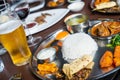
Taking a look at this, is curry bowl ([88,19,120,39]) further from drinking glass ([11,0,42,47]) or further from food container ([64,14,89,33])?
drinking glass ([11,0,42,47])

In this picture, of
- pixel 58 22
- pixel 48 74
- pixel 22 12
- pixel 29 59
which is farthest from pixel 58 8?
pixel 48 74

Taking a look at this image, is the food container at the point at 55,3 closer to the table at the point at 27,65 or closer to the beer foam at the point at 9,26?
the table at the point at 27,65

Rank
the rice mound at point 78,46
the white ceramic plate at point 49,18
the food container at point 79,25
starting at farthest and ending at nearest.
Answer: the white ceramic plate at point 49,18 < the food container at point 79,25 < the rice mound at point 78,46

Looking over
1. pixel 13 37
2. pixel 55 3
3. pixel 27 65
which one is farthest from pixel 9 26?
pixel 55 3

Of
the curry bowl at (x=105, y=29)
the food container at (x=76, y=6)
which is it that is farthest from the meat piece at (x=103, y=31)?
the food container at (x=76, y=6)

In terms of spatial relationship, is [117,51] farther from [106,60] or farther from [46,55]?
[46,55]
